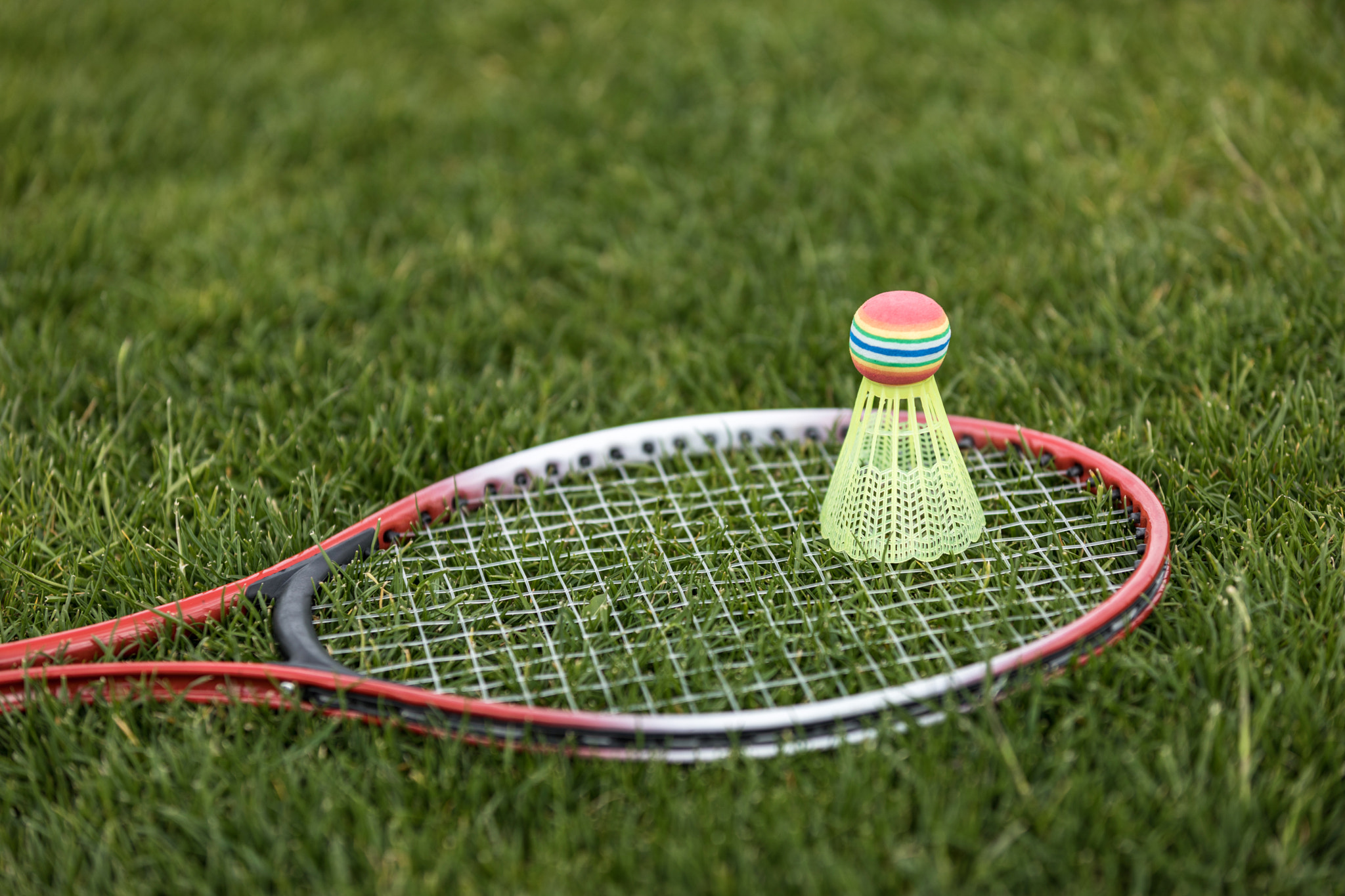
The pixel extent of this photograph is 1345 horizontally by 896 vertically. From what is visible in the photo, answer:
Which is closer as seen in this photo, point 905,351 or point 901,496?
point 905,351

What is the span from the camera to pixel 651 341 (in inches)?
156

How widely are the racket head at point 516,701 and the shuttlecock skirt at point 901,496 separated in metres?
0.34

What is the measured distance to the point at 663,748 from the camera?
2.34m

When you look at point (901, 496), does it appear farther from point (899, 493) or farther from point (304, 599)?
point (304, 599)

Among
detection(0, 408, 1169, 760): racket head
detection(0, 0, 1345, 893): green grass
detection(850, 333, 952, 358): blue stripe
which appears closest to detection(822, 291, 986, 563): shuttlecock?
detection(850, 333, 952, 358): blue stripe

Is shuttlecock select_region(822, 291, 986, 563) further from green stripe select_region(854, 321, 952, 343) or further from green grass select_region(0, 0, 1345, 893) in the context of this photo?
green grass select_region(0, 0, 1345, 893)

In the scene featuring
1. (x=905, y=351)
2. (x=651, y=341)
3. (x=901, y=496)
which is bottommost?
(x=651, y=341)

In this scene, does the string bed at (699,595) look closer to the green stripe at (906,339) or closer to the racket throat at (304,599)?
the racket throat at (304,599)

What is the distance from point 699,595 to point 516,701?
0.50 metres

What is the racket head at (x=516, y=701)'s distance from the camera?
233 centimetres

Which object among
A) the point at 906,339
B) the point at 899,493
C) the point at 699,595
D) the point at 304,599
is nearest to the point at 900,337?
the point at 906,339

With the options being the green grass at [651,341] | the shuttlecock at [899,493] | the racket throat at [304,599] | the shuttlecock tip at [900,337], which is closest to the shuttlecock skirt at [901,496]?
the shuttlecock at [899,493]

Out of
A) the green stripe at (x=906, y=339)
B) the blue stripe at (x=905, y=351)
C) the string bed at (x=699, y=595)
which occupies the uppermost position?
the green stripe at (x=906, y=339)

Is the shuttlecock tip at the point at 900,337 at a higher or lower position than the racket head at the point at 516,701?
higher
